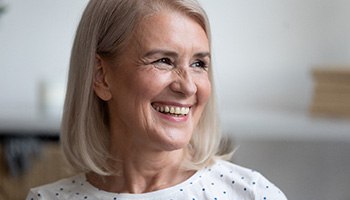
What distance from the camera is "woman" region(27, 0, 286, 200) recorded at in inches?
43.3

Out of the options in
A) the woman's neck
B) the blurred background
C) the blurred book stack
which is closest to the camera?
the woman's neck

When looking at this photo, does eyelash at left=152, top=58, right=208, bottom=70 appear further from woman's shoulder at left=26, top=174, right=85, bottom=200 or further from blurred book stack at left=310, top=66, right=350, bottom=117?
blurred book stack at left=310, top=66, right=350, bottom=117

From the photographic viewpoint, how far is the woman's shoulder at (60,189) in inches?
50.2

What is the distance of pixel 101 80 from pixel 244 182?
0.32m

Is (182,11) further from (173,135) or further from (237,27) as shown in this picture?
(237,27)

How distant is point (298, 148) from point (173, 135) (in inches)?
54.5

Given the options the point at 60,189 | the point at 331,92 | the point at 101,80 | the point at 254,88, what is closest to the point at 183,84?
the point at 101,80

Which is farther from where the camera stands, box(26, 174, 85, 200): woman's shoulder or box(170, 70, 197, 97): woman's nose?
box(26, 174, 85, 200): woman's shoulder

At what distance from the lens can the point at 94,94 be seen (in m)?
1.22

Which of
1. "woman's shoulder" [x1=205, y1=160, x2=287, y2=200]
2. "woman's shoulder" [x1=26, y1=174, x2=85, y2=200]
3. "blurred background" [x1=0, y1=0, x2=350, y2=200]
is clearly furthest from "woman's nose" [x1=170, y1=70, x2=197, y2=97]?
"blurred background" [x1=0, y1=0, x2=350, y2=200]

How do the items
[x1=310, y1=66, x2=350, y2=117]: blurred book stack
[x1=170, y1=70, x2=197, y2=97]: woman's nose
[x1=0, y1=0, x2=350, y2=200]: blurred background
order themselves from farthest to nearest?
1. [x1=0, y1=0, x2=350, y2=200]: blurred background
2. [x1=310, y1=66, x2=350, y2=117]: blurred book stack
3. [x1=170, y1=70, x2=197, y2=97]: woman's nose

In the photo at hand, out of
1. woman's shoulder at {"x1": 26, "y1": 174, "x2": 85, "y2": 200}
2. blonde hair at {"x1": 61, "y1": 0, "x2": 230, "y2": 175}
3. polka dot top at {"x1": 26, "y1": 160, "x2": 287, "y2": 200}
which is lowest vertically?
woman's shoulder at {"x1": 26, "y1": 174, "x2": 85, "y2": 200}

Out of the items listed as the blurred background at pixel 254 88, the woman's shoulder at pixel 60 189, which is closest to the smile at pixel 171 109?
the woman's shoulder at pixel 60 189

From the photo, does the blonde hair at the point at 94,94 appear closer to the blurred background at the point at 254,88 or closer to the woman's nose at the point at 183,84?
the woman's nose at the point at 183,84
